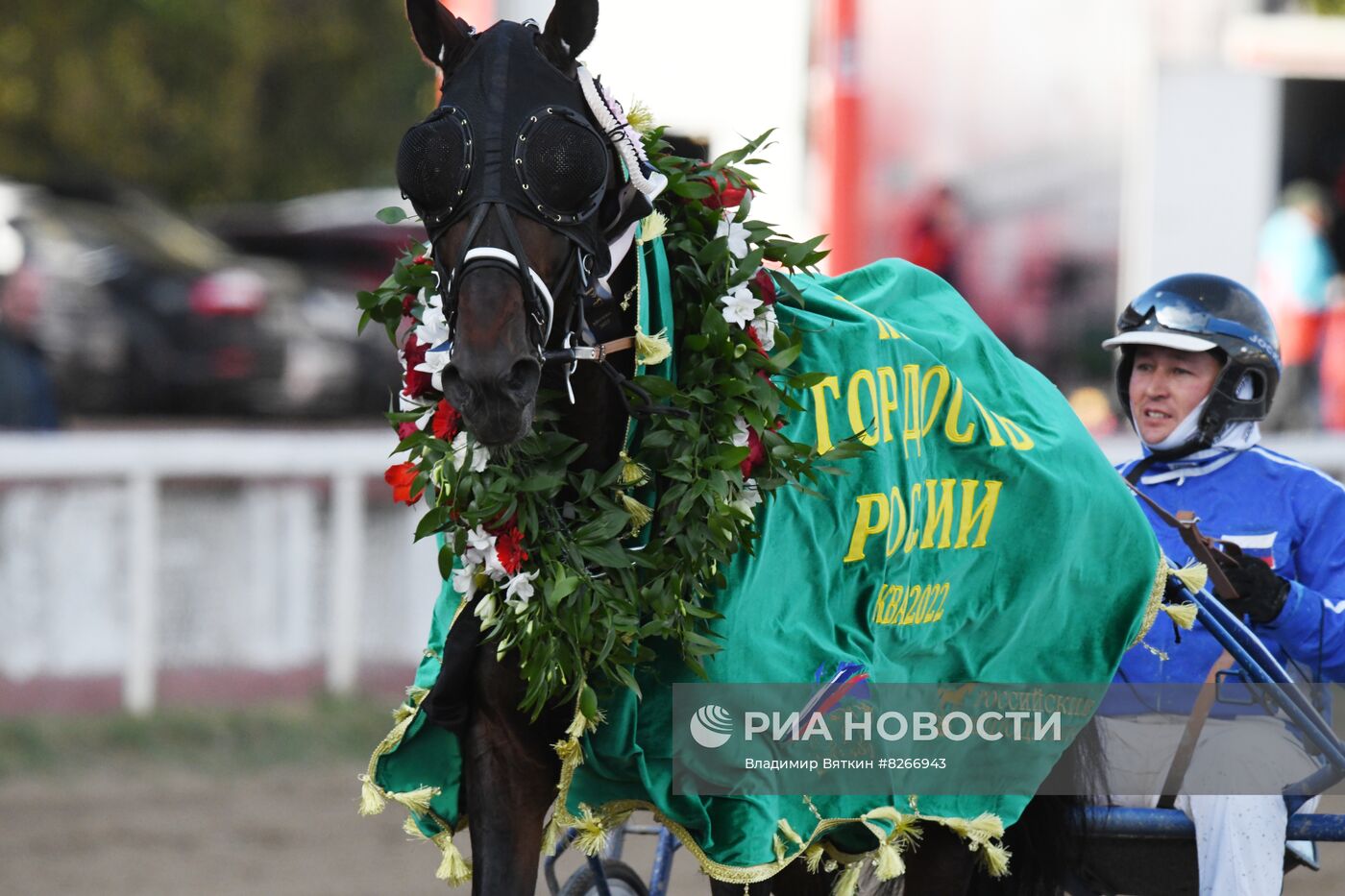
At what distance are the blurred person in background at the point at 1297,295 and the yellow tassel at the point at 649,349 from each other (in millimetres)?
8902

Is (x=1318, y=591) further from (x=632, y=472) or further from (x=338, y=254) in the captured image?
(x=338, y=254)

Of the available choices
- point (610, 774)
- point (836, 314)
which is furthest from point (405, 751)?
point (836, 314)

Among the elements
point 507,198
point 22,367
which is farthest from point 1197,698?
point 22,367

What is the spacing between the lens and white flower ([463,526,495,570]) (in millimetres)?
2965

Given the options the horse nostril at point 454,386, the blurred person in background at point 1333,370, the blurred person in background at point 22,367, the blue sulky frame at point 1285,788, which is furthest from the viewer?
the blurred person in background at point 1333,370

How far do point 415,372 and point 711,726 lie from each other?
750mm

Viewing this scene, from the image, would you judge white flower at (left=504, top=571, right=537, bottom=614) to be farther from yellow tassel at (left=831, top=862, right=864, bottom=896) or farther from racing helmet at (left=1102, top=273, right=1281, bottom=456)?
racing helmet at (left=1102, top=273, right=1281, bottom=456)

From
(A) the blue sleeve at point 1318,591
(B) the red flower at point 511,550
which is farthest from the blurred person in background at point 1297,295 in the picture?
(B) the red flower at point 511,550

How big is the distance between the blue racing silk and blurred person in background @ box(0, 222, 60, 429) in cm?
535

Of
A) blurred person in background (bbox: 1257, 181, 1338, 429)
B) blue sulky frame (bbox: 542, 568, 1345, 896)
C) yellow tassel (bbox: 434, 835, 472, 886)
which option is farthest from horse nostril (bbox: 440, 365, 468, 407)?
blurred person in background (bbox: 1257, 181, 1338, 429)

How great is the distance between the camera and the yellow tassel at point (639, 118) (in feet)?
10.2

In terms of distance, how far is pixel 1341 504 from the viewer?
3.95 meters

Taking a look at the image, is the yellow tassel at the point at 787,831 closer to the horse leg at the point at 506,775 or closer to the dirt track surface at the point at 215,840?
the horse leg at the point at 506,775

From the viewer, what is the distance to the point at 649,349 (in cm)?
297
